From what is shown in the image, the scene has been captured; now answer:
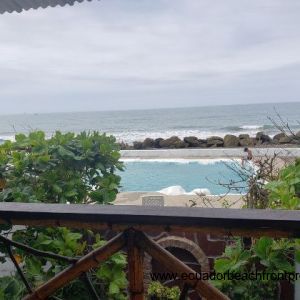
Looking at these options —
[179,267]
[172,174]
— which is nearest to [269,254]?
[179,267]

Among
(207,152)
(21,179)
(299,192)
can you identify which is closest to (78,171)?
(21,179)

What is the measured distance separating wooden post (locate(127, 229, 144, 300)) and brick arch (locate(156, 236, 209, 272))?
349 centimetres

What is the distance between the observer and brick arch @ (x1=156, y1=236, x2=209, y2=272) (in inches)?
172

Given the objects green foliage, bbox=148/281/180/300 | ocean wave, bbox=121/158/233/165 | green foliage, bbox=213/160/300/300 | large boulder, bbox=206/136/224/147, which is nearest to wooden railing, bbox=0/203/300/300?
green foliage, bbox=213/160/300/300

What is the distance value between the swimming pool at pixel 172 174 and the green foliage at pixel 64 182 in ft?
25.3

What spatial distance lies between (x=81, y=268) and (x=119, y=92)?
45.3m

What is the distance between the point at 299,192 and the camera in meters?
1.98

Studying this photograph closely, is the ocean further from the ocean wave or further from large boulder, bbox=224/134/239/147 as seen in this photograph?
the ocean wave

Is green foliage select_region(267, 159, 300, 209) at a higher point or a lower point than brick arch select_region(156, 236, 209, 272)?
higher

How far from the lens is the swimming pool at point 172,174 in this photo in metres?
11.2

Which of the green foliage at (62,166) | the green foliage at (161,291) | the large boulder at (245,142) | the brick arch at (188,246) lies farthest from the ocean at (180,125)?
the green foliage at (62,166)

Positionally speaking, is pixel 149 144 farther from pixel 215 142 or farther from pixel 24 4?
pixel 24 4

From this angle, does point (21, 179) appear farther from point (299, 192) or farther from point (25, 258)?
point (299, 192)

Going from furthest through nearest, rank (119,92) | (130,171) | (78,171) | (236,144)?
1. (119,92)
2. (236,144)
3. (130,171)
4. (78,171)
